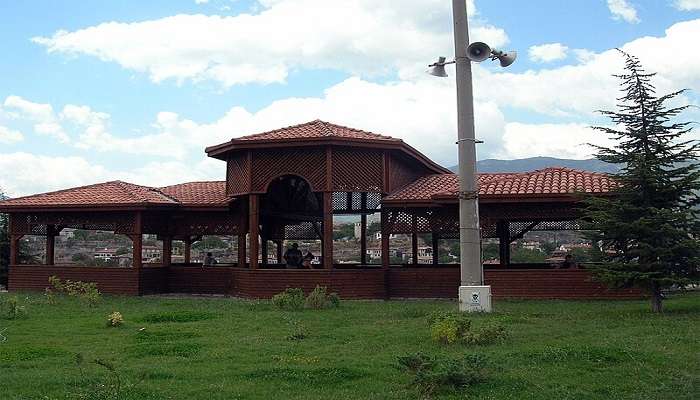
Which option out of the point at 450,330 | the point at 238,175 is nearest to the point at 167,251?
the point at 238,175

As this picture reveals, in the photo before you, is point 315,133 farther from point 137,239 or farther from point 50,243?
point 50,243

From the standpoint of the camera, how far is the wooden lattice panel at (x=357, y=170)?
58.2 feet

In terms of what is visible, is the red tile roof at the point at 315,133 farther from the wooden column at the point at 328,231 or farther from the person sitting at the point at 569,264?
the person sitting at the point at 569,264

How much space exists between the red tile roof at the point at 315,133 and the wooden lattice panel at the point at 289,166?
42 centimetres

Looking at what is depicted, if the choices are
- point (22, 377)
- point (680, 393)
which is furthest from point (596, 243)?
point (22, 377)

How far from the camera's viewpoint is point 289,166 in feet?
58.9

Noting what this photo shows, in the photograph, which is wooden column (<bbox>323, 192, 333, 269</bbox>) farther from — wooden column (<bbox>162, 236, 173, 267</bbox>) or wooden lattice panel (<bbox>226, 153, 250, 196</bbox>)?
wooden column (<bbox>162, 236, 173, 267</bbox>)

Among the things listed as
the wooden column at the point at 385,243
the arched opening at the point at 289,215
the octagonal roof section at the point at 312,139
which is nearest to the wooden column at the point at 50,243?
the octagonal roof section at the point at 312,139

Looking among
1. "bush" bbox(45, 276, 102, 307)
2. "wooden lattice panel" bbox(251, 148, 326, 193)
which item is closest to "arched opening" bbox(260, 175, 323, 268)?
"wooden lattice panel" bbox(251, 148, 326, 193)

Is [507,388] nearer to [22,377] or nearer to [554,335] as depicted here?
[554,335]

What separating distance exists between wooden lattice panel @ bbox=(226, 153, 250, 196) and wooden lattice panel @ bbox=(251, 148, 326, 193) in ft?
0.92

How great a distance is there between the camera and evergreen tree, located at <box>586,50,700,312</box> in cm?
1230

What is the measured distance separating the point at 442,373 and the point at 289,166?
11.7 metres

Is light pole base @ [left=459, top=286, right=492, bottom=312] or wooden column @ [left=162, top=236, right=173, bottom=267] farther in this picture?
wooden column @ [left=162, top=236, right=173, bottom=267]
